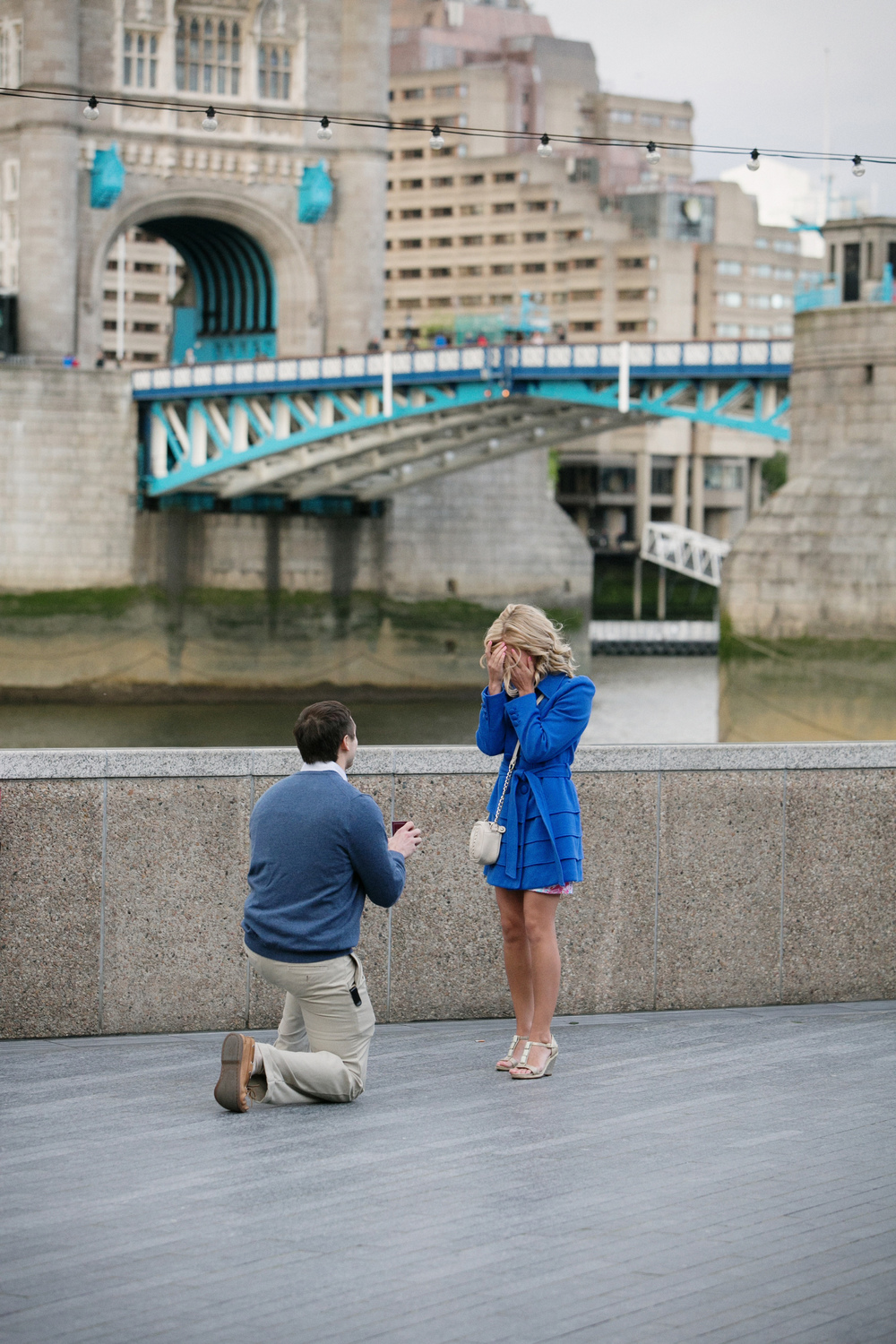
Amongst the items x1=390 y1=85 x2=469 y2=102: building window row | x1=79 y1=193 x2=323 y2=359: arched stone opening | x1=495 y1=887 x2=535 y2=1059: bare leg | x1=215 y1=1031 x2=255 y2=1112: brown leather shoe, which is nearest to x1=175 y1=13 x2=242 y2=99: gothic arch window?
x1=79 y1=193 x2=323 y2=359: arched stone opening

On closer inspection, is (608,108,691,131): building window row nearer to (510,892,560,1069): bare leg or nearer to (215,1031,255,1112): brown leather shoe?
(510,892,560,1069): bare leg

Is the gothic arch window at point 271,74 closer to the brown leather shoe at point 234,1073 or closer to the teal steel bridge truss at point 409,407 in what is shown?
the teal steel bridge truss at point 409,407

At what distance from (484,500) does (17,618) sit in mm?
11293

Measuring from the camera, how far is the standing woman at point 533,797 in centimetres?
576

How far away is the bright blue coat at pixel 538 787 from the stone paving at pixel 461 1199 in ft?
2.01

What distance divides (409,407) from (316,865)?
3254cm

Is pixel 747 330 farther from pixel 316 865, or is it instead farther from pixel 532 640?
pixel 316 865

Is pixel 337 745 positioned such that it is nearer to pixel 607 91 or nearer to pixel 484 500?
pixel 484 500

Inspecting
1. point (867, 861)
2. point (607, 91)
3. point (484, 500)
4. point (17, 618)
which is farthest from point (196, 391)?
point (607, 91)

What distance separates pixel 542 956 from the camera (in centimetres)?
588

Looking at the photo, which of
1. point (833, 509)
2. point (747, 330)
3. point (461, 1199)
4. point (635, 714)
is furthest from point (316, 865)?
point (747, 330)

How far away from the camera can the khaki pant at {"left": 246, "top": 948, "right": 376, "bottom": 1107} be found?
549cm

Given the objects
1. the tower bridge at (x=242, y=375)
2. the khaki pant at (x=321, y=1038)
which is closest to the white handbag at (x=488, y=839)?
the khaki pant at (x=321, y=1038)

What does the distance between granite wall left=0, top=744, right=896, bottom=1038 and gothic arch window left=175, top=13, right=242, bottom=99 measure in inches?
1576
